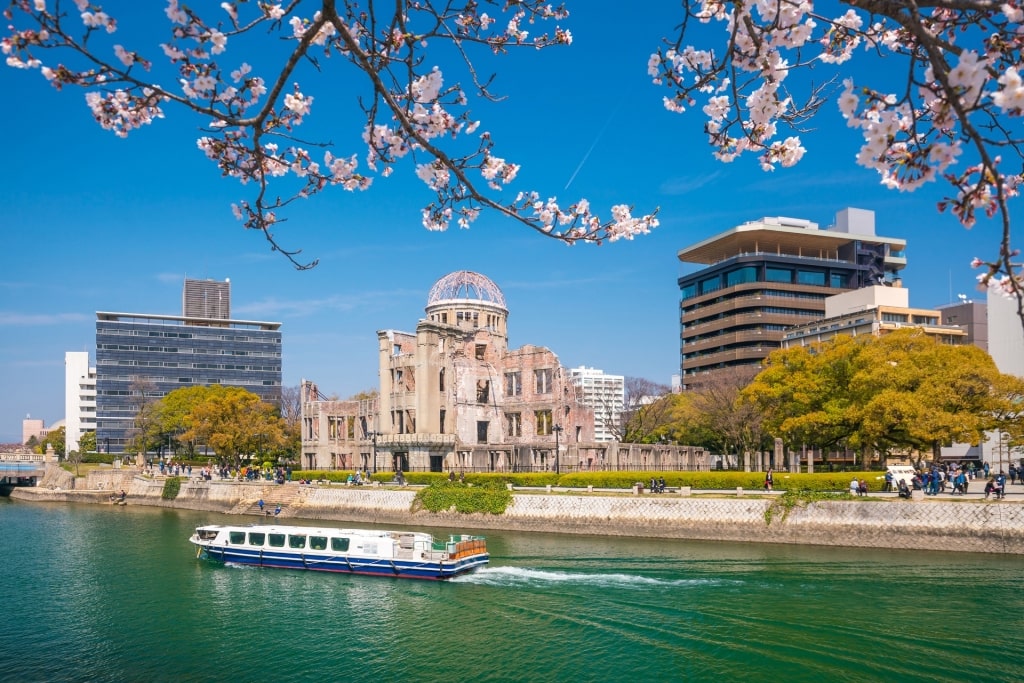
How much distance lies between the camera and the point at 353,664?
2469 centimetres

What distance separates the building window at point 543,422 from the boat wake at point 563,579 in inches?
1622

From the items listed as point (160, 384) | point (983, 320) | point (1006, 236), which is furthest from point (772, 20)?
point (160, 384)

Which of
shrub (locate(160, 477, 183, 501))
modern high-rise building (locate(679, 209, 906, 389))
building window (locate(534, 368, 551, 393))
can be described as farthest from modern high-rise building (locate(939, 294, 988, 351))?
shrub (locate(160, 477, 183, 501))

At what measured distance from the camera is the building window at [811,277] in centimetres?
11959

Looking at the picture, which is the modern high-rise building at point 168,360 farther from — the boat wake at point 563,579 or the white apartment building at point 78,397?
the boat wake at point 563,579

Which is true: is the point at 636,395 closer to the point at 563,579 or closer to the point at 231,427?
the point at 231,427

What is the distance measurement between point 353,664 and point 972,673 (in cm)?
1857

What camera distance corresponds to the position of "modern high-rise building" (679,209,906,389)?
115m

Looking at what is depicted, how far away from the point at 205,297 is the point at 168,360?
33.0 metres

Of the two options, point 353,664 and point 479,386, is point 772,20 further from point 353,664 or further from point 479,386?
point 479,386

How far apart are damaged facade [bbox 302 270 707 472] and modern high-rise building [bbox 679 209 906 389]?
36926 mm

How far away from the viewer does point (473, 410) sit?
271 ft

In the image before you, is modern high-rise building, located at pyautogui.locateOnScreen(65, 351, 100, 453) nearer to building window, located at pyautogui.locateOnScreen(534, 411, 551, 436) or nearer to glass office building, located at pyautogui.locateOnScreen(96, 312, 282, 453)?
glass office building, located at pyautogui.locateOnScreen(96, 312, 282, 453)

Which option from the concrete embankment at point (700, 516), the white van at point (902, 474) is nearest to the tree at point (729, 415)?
the white van at point (902, 474)
